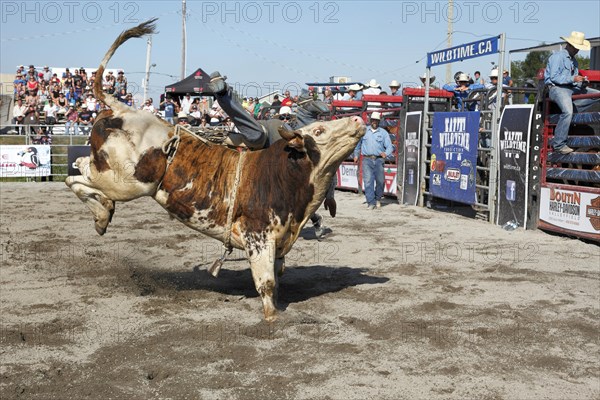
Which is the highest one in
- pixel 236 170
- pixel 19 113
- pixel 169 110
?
pixel 169 110

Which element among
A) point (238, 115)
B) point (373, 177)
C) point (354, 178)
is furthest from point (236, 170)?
point (354, 178)

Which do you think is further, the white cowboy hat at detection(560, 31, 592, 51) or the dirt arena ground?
the white cowboy hat at detection(560, 31, 592, 51)

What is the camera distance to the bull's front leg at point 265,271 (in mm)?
5504

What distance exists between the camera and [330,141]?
546cm

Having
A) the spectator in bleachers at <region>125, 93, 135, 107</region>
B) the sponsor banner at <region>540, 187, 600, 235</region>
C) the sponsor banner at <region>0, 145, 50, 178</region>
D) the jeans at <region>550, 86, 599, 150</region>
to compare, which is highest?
the spectator in bleachers at <region>125, 93, 135, 107</region>

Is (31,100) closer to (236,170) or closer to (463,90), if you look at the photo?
(463,90)

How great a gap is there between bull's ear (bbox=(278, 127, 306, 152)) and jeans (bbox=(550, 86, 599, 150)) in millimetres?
5604

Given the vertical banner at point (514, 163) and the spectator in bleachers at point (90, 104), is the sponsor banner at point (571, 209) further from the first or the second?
the spectator in bleachers at point (90, 104)

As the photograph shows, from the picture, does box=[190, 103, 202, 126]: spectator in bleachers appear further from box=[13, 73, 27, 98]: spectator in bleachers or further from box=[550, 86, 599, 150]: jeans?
box=[550, 86, 599, 150]: jeans

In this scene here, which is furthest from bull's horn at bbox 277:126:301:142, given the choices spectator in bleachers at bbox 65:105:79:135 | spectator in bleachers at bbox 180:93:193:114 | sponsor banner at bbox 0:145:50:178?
spectator in bleachers at bbox 180:93:193:114

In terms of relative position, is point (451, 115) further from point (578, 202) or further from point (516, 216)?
point (578, 202)

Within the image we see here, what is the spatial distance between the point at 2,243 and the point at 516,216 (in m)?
7.42

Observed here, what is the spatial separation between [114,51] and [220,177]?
138 centimetres

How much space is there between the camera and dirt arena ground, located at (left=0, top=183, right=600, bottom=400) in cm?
429
